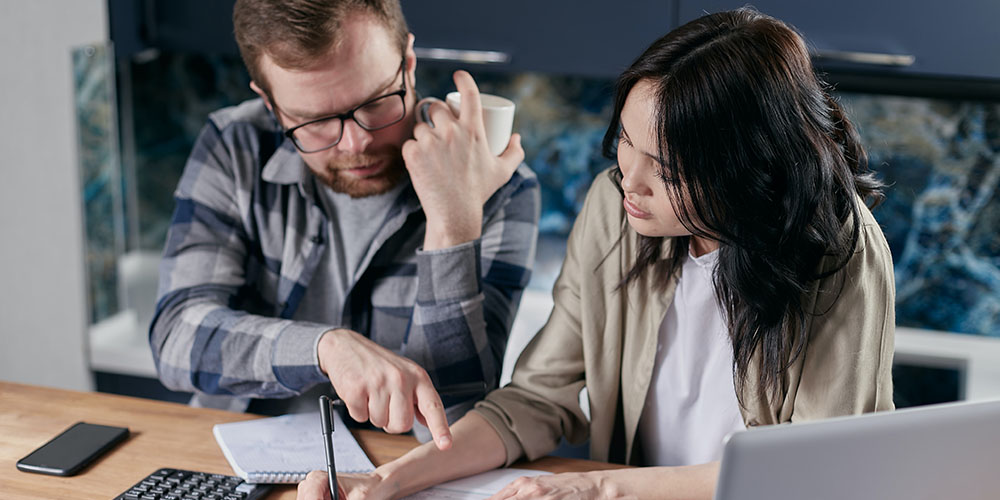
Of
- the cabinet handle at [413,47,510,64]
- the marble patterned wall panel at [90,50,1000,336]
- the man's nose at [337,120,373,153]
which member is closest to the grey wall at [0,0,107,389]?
the marble patterned wall panel at [90,50,1000,336]

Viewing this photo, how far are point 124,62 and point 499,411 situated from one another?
1.86 meters

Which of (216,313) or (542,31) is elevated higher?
(542,31)

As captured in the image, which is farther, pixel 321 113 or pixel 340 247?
pixel 340 247

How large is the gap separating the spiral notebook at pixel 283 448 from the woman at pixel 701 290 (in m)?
0.08

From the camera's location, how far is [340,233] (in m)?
1.54

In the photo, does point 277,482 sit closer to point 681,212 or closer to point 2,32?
point 681,212

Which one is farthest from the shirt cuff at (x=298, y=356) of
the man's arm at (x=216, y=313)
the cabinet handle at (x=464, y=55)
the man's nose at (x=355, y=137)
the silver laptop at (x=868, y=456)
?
the cabinet handle at (x=464, y=55)

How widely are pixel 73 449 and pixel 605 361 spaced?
71cm

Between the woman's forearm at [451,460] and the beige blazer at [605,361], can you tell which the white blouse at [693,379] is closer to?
the beige blazer at [605,361]

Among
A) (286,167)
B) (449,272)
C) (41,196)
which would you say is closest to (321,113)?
(286,167)

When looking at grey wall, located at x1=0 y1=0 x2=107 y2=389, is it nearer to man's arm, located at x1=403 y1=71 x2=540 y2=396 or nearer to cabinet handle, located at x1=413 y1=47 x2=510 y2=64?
cabinet handle, located at x1=413 y1=47 x2=510 y2=64

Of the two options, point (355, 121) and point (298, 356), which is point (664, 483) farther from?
point (355, 121)

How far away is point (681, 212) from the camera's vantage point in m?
1.07

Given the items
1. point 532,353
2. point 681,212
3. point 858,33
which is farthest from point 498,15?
point 681,212
